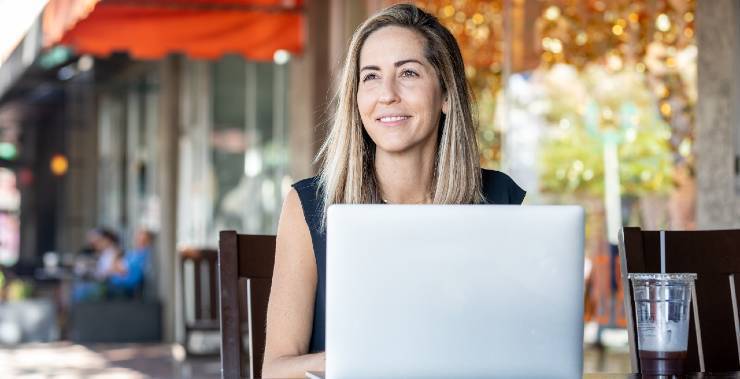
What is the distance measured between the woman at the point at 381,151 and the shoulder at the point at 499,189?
2 cm

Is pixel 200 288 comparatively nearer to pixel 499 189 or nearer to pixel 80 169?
pixel 499 189

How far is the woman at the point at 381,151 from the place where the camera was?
2059mm

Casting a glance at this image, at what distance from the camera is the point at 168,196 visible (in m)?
11.6

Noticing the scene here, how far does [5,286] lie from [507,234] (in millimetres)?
13170

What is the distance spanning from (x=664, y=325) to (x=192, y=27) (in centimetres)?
650

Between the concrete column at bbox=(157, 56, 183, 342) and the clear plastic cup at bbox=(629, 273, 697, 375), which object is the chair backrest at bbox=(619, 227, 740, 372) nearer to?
the clear plastic cup at bbox=(629, 273, 697, 375)

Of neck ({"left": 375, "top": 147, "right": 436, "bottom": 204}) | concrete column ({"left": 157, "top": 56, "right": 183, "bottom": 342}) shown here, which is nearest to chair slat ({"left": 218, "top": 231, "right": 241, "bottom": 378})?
neck ({"left": 375, "top": 147, "right": 436, "bottom": 204})

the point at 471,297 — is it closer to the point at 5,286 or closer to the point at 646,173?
the point at 646,173

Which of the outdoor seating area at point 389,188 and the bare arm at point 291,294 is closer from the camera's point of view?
the outdoor seating area at point 389,188

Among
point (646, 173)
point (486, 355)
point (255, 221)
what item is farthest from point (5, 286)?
point (486, 355)

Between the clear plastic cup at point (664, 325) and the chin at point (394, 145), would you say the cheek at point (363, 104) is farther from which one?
the clear plastic cup at point (664, 325)

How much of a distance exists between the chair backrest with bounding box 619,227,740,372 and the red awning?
18.3 ft

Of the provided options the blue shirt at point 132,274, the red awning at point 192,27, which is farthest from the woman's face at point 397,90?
the blue shirt at point 132,274

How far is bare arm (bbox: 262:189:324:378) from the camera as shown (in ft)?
6.56
